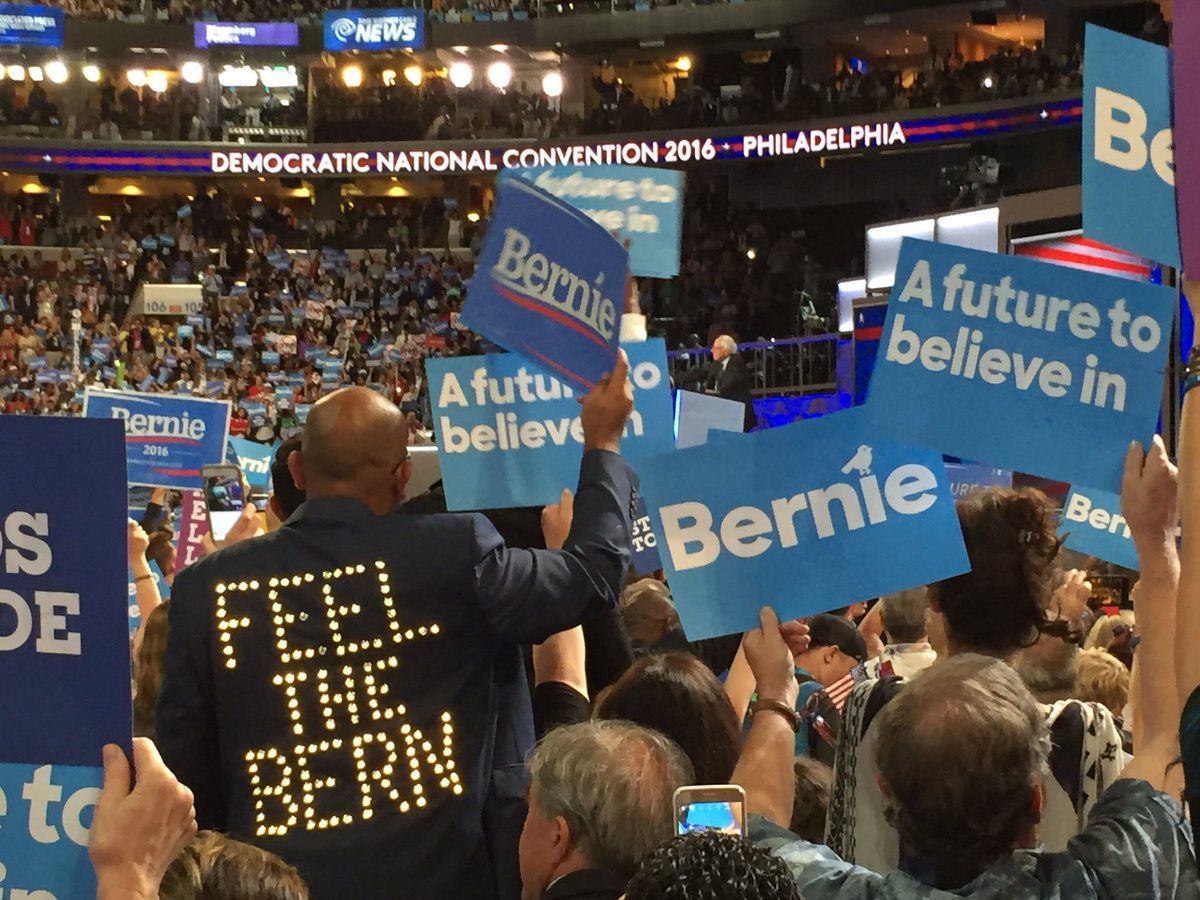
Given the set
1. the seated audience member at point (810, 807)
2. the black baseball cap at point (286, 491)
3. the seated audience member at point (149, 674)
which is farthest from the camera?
the black baseball cap at point (286, 491)

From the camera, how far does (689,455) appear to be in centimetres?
271

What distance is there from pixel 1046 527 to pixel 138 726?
1.69 meters

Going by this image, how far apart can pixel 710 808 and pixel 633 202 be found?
250cm

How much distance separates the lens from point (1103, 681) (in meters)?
3.42

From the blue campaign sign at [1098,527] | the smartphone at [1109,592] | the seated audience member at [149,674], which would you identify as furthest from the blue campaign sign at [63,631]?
the smartphone at [1109,592]

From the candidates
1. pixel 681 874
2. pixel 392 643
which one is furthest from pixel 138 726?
pixel 681 874

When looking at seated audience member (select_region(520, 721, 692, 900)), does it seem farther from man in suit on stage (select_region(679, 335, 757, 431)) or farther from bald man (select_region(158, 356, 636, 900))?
man in suit on stage (select_region(679, 335, 757, 431))

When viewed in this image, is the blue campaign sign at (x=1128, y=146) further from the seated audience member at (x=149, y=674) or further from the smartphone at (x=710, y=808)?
the seated audience member at (x=149, y=674)

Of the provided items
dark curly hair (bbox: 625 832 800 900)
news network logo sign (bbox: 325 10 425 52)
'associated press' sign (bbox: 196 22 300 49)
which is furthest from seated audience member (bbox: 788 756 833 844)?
'associated press' sign (bbox: 196 22 300 49)

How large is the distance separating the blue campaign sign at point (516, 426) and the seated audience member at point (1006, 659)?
1112 millimetres

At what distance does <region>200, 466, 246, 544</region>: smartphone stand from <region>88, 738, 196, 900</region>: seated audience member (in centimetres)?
477

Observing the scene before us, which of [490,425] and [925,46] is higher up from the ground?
[925,46]

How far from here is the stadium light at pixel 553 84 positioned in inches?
1171

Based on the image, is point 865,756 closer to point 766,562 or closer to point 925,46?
point 766,562
